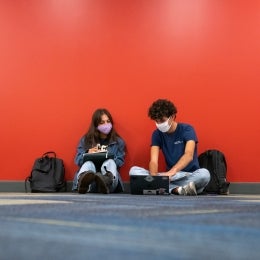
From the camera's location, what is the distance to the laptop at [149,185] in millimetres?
3145

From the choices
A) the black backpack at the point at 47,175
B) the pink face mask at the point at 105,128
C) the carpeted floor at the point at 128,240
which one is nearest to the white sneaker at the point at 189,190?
the pink face mask at the point at 105,128

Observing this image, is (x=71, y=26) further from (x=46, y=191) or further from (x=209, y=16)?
(x=46, y=191)

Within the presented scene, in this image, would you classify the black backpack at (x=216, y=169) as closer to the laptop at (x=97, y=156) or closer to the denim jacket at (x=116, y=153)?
the denim jacket at (x=116, y=153)

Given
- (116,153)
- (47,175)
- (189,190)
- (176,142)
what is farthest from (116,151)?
(189,190)

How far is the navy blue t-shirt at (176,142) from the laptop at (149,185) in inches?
18.5

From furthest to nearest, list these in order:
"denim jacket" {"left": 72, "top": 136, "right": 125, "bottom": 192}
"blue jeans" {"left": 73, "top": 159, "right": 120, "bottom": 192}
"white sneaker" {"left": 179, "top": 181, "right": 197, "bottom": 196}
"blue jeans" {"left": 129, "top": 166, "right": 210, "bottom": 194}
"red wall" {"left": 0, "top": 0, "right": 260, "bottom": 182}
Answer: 1. "red wall" {"left": 0, "top": 0, "right": 260, "bottom": 182}
2. "denim jacket" {"left": 72, "top": 136, "right": 125, "bottom": 192}
3. "blue jeans" {"left": 73, "top": 159, "right": 120, "bottom": 192}
4. "blue jeans" {"left": 129, "top": 166, "right": 210, "bottom": 194}
5. "white sneaker" {"left": 179, "top": 181, "right": 197, "bottom": 196}

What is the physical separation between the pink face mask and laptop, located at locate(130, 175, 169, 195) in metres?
0.81

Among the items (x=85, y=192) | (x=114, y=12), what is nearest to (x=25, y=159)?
(x=85, y=192)

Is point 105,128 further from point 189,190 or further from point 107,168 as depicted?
point 189,190

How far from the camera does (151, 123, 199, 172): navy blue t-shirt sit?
358 centimetres

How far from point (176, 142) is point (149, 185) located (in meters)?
0.60

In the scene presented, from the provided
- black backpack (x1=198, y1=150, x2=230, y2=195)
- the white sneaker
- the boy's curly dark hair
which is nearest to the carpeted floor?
the white sneaker

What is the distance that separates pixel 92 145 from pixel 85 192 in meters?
0.60

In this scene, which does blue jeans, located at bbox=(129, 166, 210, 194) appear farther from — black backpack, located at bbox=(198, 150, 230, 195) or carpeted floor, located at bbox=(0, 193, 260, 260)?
carpeted floor, located at bbox=(0, 193, 260, 260)
